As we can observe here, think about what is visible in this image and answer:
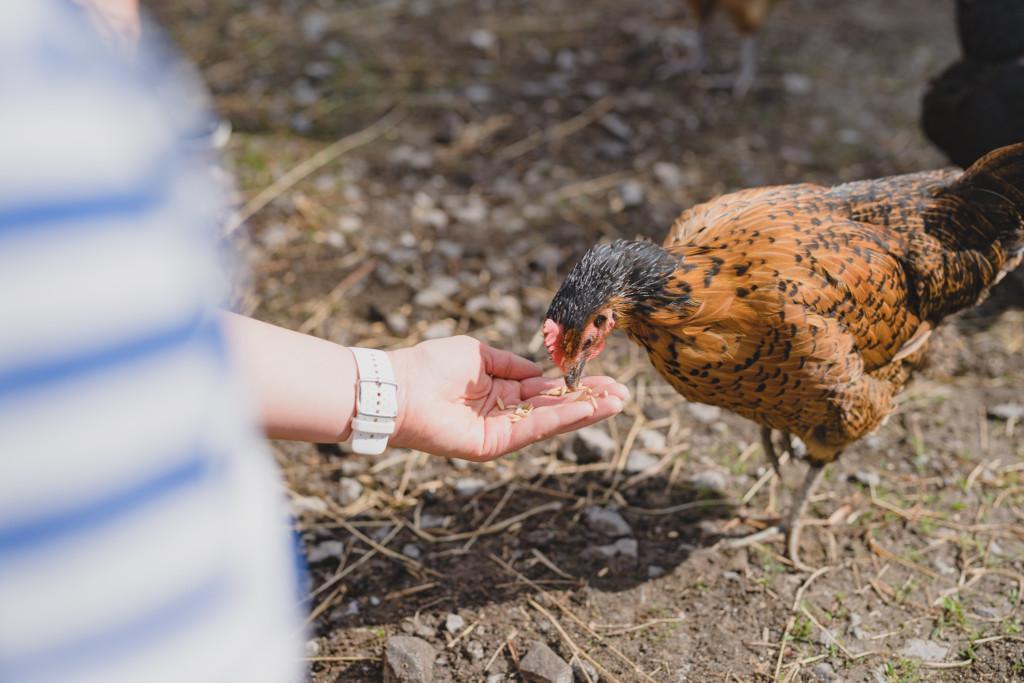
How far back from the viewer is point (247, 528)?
3.40 ft

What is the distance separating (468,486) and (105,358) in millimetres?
2056

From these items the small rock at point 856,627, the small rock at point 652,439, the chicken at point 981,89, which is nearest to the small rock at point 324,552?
the small rock at point 652,439

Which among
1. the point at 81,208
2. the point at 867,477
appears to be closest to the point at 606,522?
the point at 867,477

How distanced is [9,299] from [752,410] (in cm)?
195

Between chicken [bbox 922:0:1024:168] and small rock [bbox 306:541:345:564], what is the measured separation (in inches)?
124

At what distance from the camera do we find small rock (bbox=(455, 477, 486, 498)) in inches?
112

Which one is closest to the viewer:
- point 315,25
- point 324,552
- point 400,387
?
point 400,387

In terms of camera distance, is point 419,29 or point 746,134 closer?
point 746,134

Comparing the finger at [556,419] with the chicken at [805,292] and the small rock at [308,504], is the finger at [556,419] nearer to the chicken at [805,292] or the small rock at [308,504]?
the chicken at [805,292]

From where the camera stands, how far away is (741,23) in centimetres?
511

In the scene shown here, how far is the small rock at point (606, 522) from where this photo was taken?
8.86ft

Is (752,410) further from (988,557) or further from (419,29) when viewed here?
(419,29)

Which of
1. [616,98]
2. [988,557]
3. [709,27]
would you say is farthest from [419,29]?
[988,557]

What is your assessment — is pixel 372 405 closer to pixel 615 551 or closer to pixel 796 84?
pixel 615 551
